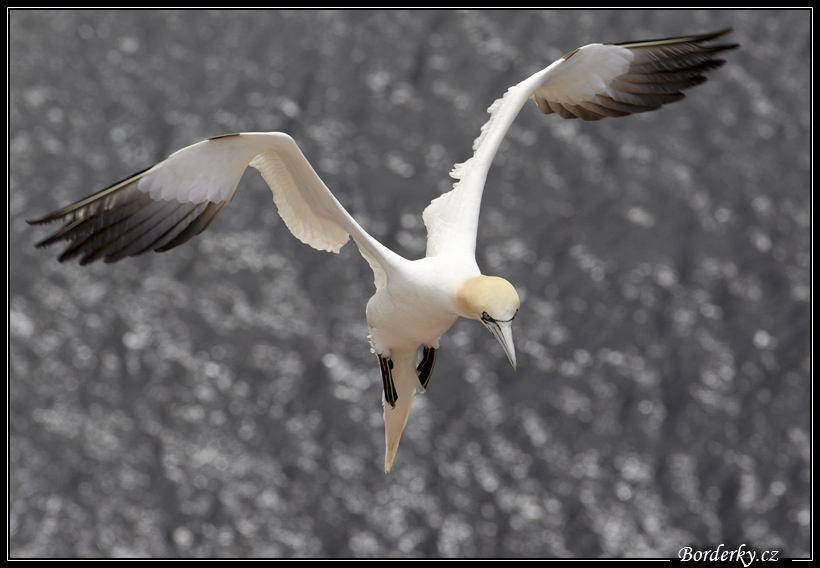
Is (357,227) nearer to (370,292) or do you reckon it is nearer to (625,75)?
(625,75)

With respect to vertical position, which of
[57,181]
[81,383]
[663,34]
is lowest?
[81,383]

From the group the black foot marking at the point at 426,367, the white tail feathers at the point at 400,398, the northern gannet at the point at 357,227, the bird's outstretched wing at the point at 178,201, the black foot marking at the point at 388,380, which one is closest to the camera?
the northern gannet at the point at 357,227

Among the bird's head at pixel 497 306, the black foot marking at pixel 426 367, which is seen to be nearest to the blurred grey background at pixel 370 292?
the black foot marking at pixel 426 367

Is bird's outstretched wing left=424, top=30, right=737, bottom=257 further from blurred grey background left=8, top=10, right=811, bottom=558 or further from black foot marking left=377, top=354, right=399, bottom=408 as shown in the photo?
blurred grey background left=8, top=10, right=811, bottom=558

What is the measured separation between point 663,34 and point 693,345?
366 inches

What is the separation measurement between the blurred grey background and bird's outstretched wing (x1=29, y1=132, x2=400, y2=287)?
57.5 feet

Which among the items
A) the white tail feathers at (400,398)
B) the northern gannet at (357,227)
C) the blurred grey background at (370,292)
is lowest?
the blurred grey background at (370,292)

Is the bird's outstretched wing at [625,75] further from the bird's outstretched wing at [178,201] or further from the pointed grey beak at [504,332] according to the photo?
the pointed grey beak at [504,332]

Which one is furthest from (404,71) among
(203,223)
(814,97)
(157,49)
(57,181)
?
(203,223)

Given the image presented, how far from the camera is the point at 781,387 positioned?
26359 mm

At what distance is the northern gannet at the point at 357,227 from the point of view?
7.79m

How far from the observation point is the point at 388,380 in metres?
9.14

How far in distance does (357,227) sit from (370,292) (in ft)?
61.2

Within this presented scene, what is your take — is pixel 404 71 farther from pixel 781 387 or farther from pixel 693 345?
pixel 781 387
